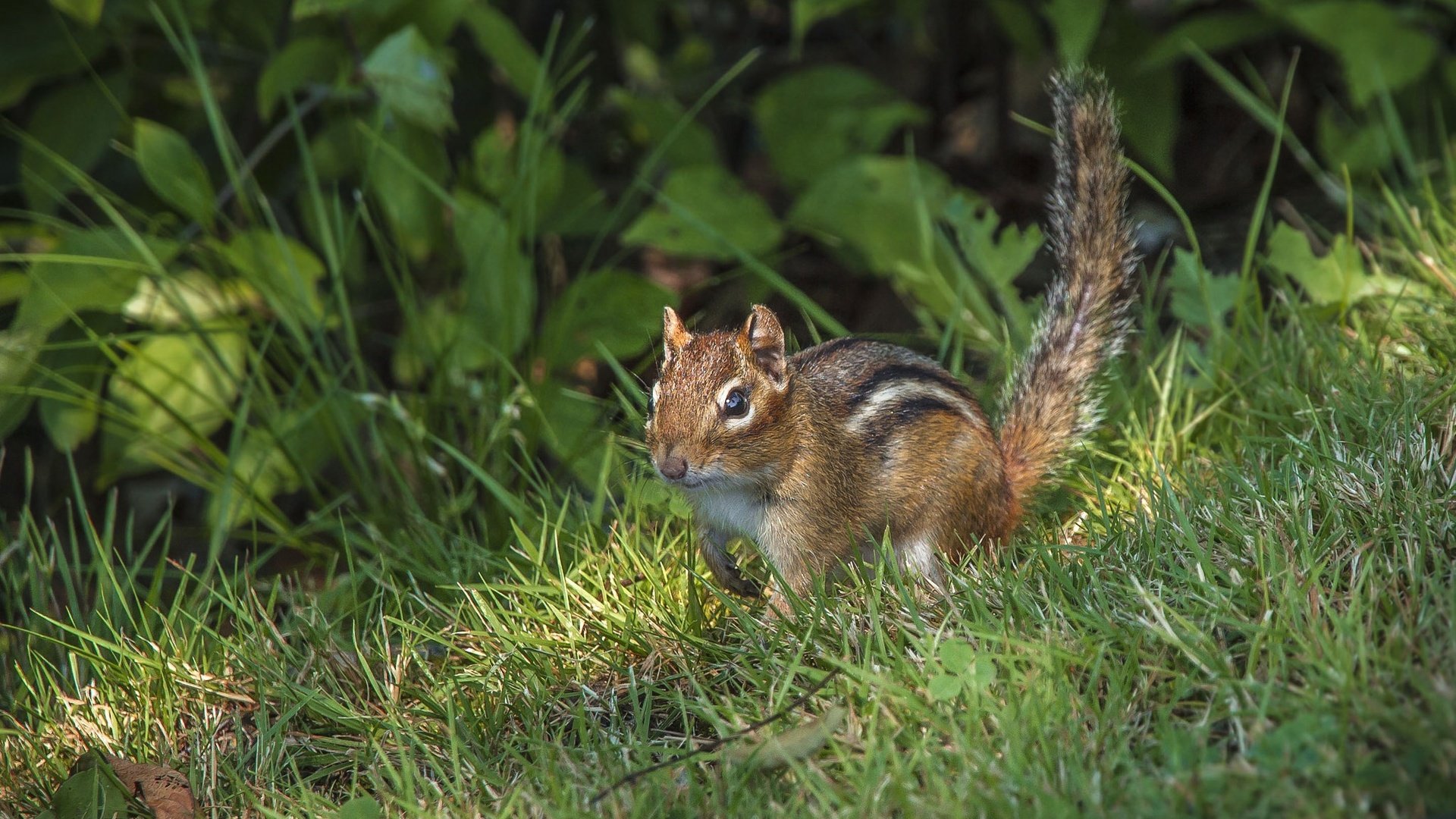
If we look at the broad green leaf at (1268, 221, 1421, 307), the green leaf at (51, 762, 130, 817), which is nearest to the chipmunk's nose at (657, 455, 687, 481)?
the green leaf at (51, 762, 130, 817)

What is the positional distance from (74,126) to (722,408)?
2.14 metres

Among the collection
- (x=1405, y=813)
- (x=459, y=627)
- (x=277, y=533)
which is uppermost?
(x=1405, y=813)

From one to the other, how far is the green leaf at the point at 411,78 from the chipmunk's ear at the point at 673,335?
3.26 ft

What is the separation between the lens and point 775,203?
17.7 feet

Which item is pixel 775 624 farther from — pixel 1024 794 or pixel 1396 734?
pixel 1396 734

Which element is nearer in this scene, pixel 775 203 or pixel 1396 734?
pixel 1396 734

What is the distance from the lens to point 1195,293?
10.5ft

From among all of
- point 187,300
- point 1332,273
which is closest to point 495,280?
point 187,300

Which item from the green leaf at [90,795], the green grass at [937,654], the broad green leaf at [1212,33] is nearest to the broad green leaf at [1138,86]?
the broad green leaf at [1212,33]

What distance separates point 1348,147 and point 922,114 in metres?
1.20

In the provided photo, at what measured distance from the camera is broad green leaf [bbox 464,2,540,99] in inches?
136

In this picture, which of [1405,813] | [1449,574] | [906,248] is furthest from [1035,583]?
[906,248]

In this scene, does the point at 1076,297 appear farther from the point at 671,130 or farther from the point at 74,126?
the point at 74,126

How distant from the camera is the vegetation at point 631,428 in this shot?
1.92 m
